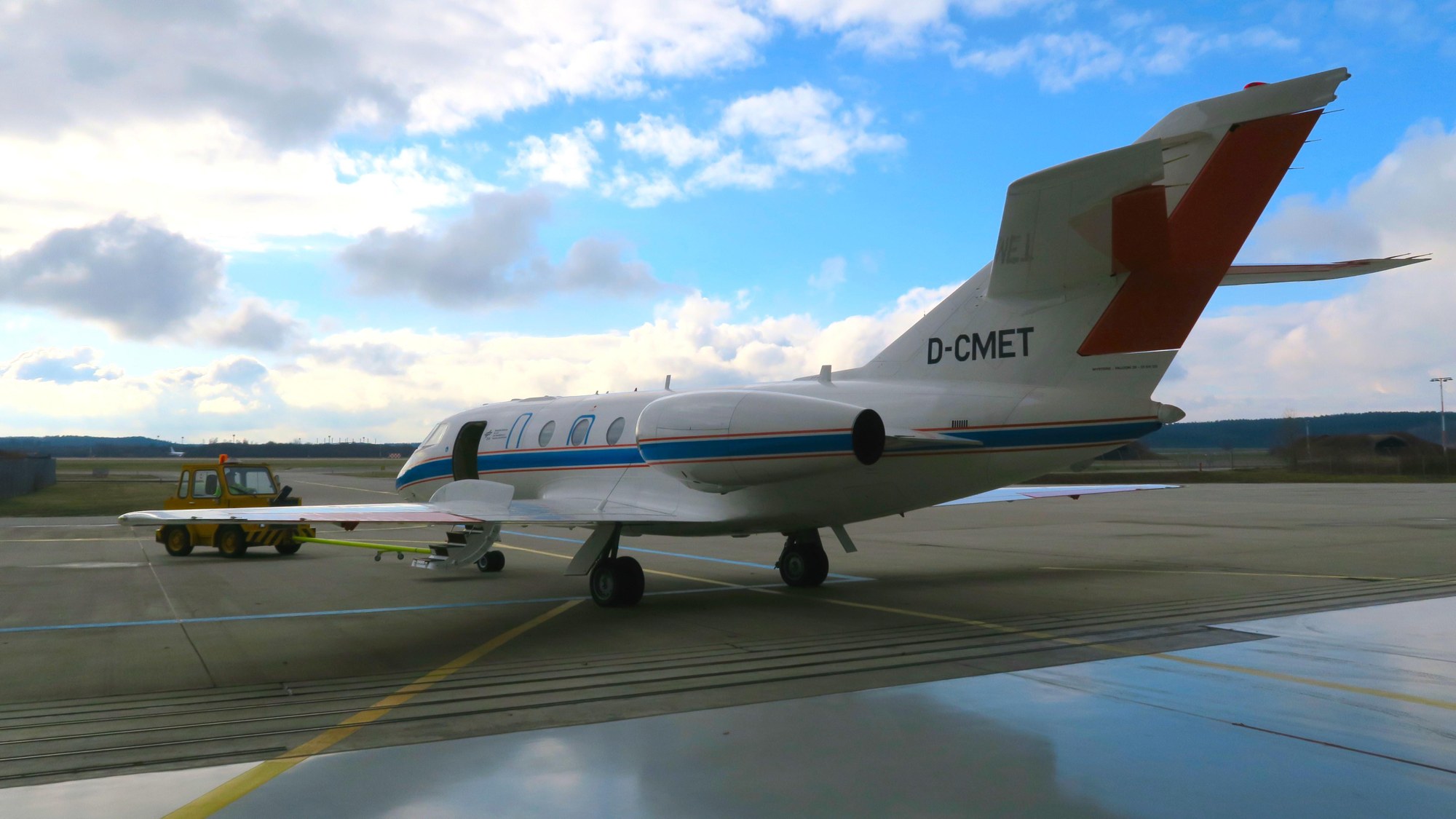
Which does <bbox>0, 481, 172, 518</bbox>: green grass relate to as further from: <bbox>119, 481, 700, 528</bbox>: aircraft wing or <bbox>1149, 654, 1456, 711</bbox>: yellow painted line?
<bbox>1149, 654, 1456, 711</bbox>: yellow painted line

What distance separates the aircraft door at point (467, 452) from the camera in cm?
1577

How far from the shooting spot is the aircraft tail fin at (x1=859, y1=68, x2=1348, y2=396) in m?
8.20

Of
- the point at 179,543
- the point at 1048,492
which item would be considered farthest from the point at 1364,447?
the point at 179,543

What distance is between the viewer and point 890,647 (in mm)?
8305

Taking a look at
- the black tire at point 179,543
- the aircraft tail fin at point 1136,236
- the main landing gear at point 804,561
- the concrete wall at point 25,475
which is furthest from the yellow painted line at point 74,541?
the concrete wall at point 25,475

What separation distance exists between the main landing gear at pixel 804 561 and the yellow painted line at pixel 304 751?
5648 millimetres

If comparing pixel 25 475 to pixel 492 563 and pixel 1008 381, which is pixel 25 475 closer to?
pixel 492 563

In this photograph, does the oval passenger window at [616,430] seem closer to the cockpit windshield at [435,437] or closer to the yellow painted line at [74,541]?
the cockpit windshield at [435,437]

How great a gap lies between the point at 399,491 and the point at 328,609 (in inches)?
233

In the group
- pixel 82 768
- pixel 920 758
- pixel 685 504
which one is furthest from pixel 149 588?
pixel 920 758

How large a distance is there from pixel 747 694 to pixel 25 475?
4876 centimetres

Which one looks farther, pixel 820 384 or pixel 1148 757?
pixel 820 384

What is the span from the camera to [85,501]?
1462 inches

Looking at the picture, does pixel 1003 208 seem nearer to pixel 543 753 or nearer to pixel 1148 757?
pixel 1148 757
